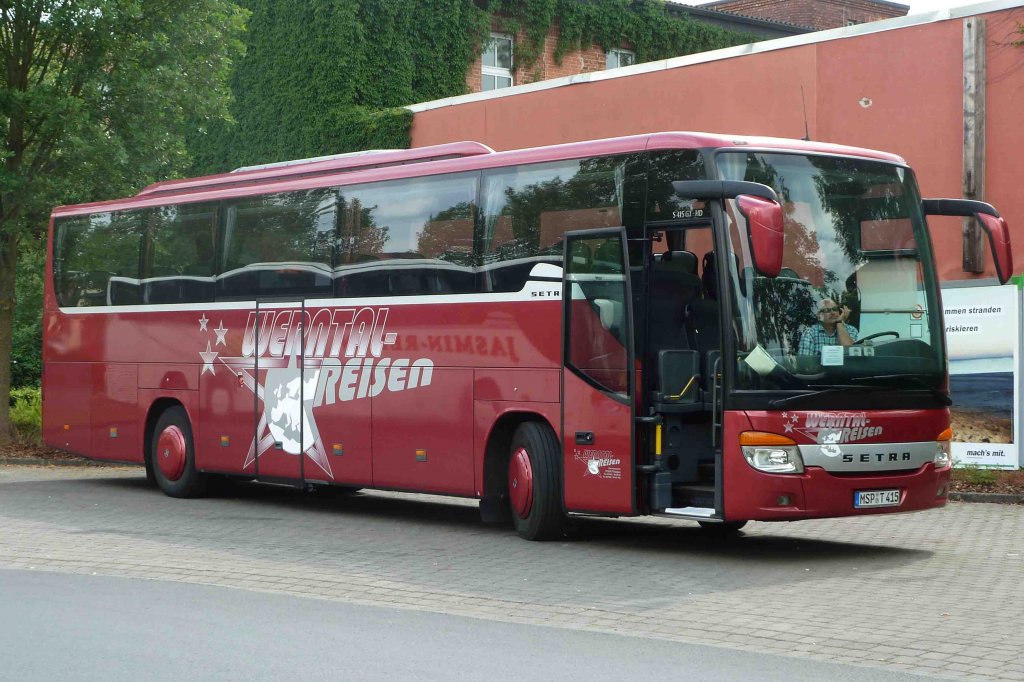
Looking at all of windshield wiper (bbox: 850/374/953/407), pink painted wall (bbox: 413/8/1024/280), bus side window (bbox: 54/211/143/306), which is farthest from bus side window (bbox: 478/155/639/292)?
pink painted wall (bbox: 413/8/1024/280)

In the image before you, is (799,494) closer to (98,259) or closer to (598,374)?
(598,374)

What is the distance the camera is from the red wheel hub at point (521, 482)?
43.4 feet

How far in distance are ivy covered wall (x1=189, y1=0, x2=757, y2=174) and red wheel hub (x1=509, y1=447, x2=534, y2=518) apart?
15.4m

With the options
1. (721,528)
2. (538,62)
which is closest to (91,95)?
(538,62)

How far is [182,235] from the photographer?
17.9 metres

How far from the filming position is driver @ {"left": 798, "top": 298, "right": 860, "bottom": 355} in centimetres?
1171

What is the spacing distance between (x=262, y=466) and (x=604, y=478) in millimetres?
5453

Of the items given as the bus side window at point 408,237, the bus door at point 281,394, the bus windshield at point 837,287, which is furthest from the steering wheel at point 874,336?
the bus door at point 281,394

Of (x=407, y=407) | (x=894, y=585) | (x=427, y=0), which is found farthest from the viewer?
(x=427, y=0)

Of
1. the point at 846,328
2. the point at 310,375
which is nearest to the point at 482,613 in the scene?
the point at 846,328

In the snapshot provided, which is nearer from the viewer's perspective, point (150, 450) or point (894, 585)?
point (894, 585)

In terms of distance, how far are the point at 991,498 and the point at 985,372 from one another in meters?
1.69

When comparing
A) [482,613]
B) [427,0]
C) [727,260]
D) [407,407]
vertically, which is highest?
[427,0]

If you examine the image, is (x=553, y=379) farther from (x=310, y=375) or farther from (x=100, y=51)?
(x=100, y=51)
